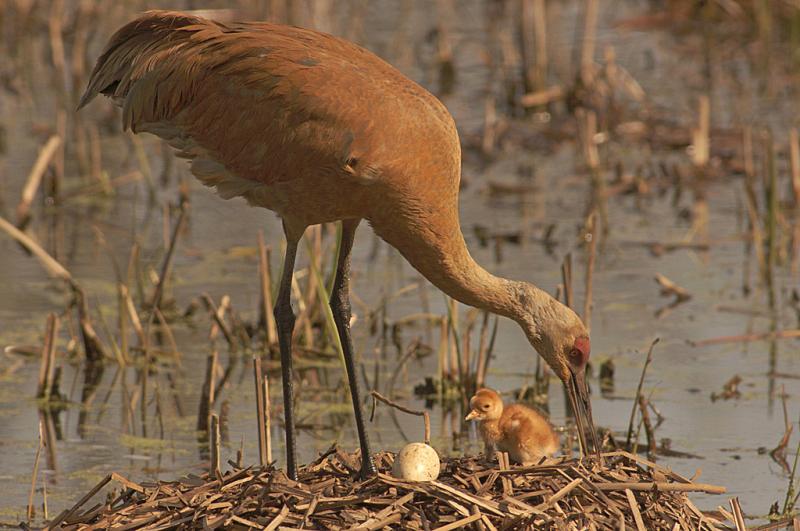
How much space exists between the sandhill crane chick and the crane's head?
0.53ft

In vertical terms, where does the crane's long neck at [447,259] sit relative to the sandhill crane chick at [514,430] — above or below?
above

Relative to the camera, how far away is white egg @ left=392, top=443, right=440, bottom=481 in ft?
17.1

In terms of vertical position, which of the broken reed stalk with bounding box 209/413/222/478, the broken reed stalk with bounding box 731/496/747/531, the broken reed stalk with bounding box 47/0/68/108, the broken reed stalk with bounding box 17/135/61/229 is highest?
the broken reed stalk with bounding box 47/0/68/108

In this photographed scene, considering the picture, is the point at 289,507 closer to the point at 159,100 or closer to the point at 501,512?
the point at 501,512

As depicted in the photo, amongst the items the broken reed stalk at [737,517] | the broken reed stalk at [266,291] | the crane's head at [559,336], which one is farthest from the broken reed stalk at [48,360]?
the broken reed stalk at [737,517]

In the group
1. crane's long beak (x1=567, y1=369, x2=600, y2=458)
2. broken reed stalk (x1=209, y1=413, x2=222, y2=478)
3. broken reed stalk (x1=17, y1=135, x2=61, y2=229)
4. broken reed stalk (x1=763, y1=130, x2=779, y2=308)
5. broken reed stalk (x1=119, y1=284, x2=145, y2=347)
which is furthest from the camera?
broken reed stalk (x1=17, y1=135, x2=61, y2=229)

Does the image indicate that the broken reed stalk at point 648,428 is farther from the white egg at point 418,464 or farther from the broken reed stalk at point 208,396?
the broken reed stalk at point 208,396

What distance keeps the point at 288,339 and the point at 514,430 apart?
1.00 meters

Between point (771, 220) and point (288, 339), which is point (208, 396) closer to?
point (288, 339)

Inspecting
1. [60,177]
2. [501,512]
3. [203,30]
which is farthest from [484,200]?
[501,512]

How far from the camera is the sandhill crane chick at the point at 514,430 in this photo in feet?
18.8

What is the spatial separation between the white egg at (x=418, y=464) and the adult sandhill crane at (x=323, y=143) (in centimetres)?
31

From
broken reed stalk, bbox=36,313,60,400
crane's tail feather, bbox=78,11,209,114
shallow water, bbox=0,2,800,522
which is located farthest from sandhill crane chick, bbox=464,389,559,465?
broken reed stalk, bbox=36,313,60,400

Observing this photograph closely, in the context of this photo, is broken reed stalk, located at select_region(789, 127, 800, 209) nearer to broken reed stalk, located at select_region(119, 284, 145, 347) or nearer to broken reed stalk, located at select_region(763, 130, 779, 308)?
broken reed stalk, located at select_region(763, 130, 779, 308)
